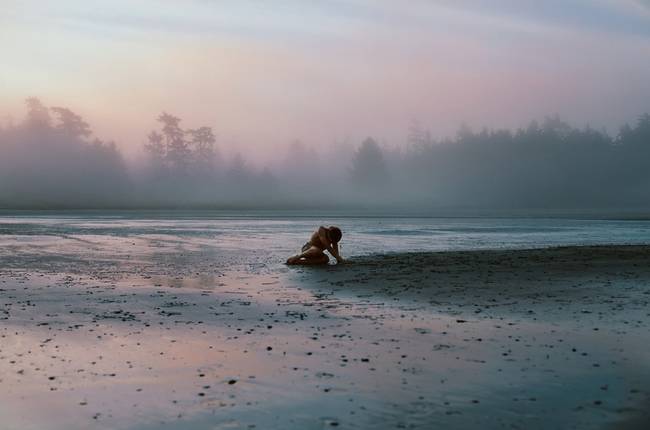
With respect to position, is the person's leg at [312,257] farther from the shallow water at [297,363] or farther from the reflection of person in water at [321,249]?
the shallow water at [297,363]

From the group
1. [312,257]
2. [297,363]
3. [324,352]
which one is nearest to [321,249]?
[312,257]

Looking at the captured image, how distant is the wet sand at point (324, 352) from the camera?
5.95 metres

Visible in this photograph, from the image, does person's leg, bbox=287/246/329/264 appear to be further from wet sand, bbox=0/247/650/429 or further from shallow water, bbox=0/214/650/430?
shallow water, bbox=0/214/650/430

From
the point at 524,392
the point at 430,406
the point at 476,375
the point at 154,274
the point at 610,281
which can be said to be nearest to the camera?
the point at 430,406

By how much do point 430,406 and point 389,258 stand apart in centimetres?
1713

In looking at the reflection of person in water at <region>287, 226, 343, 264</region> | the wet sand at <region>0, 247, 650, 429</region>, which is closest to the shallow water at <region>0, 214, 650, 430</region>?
the wet sand at <region>0, 247, 650, 429</region>

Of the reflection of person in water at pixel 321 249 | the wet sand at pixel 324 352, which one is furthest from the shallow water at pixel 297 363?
the reflection of person in water at pixel 321 249

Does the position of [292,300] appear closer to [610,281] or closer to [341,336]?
[341,336]

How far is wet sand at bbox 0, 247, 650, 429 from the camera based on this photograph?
5.95 m

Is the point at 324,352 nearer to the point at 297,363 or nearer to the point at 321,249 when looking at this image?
the point at 297,363

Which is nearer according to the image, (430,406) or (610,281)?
(430,406)

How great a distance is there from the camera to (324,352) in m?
8.46

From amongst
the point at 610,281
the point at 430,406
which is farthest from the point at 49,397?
the point at 610,281

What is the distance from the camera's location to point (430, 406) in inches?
240
